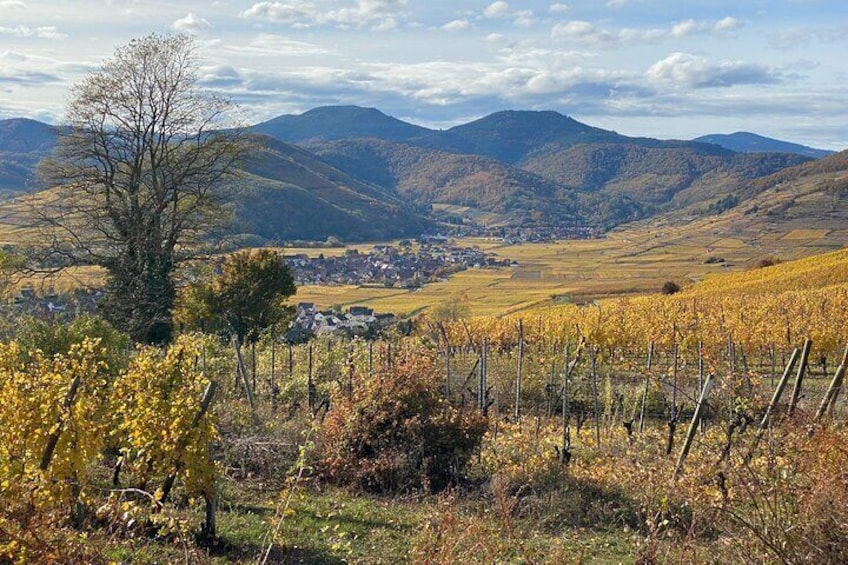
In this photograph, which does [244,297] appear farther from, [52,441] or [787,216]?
[787,216]

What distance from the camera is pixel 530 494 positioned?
9688 millimetres

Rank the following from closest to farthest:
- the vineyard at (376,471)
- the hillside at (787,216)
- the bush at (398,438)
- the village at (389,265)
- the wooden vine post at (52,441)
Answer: the vineyard at (376,471) → the wooden vine post at (52,441) → the bush at (398,438) → the village at (389,265) → the hillside at (787,216)

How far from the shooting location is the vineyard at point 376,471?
18.5 ft

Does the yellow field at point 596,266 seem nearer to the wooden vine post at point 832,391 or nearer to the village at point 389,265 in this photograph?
the village at point 389,265

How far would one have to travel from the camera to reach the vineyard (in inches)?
222

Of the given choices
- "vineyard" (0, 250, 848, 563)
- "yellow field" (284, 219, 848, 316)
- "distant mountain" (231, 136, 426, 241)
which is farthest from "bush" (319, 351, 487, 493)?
"distant mountain" (231, 136, 426, 241)

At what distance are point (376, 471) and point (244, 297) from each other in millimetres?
18825

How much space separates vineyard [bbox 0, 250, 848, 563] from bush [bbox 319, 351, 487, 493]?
29 millimetres

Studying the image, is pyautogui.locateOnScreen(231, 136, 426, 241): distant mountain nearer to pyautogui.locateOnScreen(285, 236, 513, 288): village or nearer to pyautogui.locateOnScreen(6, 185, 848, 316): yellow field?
pyautogui.locateOnScreen(6, 185, 848, 316): yellow field

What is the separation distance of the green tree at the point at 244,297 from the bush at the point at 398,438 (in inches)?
669

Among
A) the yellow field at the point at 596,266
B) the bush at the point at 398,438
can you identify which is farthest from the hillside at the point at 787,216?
the bush at the point at 398,438

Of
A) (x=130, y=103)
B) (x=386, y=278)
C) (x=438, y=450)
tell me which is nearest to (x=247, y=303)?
(x=130, y=103)

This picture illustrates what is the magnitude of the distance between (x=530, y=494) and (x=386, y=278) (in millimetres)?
81196

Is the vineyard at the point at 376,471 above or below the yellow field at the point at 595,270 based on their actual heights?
above
